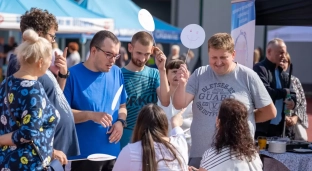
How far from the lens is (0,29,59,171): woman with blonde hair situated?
10.7ft

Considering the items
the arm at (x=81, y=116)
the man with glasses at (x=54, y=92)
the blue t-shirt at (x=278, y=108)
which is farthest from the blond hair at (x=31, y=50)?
the blue t-shirt at (x=278, y=108)

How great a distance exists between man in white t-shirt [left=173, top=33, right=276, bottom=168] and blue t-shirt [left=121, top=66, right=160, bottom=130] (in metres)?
0.37

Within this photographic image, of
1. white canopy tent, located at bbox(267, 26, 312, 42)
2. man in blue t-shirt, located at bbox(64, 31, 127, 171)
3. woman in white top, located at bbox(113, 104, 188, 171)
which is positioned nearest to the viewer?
woman in white top, located at bbox(113, 104, 188, 171)

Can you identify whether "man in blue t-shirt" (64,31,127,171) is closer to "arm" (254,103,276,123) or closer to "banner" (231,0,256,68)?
"arm" (254,103,276,123)

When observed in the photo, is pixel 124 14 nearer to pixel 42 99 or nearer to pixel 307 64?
pixel 42 99

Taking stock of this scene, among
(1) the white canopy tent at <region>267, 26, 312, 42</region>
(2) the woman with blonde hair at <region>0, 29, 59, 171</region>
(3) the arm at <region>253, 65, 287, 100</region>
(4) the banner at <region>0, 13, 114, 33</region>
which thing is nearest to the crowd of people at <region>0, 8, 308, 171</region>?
(2) the woman with blonde hair at <region>0, 29, 59, 171</region>

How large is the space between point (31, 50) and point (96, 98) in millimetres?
1143

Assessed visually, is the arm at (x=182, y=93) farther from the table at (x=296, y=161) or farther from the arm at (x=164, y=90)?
the table at (x=296, y=161)

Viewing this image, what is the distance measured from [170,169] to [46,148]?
724mm

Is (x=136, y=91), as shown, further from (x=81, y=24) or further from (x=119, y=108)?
(x=81, y=24)

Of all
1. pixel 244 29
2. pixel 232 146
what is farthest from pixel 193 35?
pixel 232 146

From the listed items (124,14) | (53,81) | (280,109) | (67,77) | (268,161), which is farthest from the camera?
(124,14)

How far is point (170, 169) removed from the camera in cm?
Answer: 353

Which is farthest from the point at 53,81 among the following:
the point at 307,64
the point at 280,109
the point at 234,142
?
the point at 307,64
